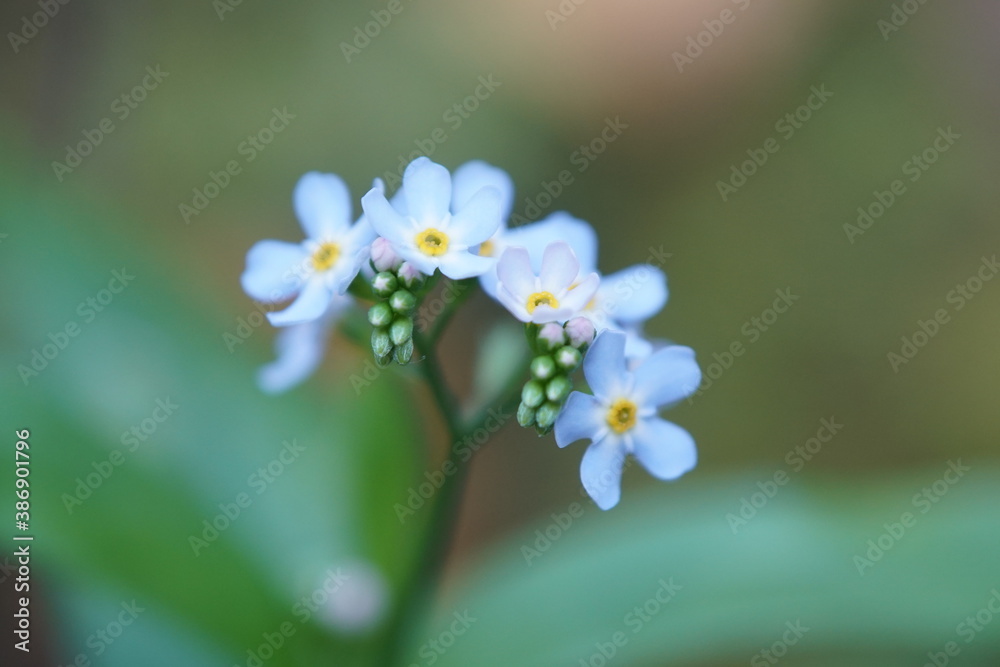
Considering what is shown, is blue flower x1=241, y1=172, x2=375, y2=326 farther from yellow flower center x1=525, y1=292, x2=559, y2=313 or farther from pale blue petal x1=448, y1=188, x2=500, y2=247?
yellow flower center x1=525, y1=292, x2=559, y2=313

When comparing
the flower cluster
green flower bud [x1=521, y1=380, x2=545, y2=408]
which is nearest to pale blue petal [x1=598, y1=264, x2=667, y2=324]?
the flower cluster

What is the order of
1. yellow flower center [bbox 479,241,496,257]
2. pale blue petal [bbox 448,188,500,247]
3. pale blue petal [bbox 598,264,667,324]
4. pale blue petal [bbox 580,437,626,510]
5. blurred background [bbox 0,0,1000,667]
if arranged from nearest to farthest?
pale blue petal [bbox 580,437,626,510], pale blue petal [bbox 448,188,500,247], pale blue petal [bbox 598,264,667,324], yellow flower center [bbox 479,241,496,257], blurred background [bbox 0,0,1000,667]

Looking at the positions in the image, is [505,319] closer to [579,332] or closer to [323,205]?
[323,205]

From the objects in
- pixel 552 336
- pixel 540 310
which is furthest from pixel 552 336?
pixel 540 310

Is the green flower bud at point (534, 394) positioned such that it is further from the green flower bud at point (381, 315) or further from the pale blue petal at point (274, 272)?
the pale blue petal at point (274, 272)

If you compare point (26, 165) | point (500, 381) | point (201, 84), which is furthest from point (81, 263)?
point (201, 84)

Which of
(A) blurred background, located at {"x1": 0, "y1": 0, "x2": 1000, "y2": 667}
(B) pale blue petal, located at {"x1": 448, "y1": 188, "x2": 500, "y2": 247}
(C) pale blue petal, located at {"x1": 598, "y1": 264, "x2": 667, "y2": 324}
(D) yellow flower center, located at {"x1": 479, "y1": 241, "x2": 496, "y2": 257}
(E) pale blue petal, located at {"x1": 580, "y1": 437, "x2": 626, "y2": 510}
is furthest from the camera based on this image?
(A) blurred background, located at {"x1": 0, "y1": 0, "x2": 1000, "y2": 667}

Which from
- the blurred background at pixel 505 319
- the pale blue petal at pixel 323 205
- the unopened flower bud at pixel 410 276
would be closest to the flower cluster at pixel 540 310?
the unopened flower bud at pixel 410 276
